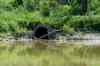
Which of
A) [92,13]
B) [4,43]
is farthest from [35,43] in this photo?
[92,13]

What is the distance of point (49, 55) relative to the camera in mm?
10805

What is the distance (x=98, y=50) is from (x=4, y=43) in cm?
399

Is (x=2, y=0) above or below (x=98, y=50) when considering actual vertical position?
above

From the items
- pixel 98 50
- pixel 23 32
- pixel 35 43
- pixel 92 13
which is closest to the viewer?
pixel 98 50

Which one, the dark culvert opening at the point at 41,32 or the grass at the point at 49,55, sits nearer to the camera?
the grass at the point at 49,55

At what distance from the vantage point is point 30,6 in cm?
1792

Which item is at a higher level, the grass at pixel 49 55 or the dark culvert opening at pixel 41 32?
the dark culvert opening at pixel 41 32

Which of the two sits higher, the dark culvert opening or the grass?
the dark culvert opening

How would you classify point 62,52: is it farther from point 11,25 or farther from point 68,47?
point 11,25

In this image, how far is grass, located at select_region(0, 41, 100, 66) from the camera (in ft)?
31.7

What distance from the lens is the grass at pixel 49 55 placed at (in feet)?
31.7

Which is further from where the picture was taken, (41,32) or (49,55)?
(41,32)

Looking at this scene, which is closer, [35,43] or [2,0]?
[35,43]

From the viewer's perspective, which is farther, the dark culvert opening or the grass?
the dark culvert opening
